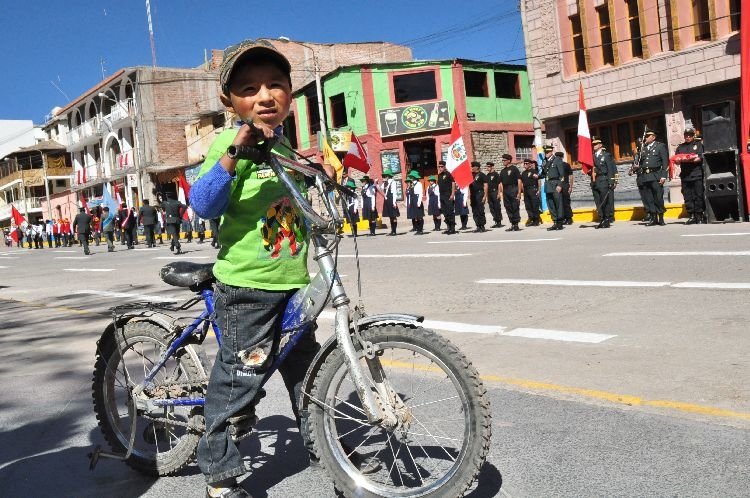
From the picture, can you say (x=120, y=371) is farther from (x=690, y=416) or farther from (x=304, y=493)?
(x=690, y=416)

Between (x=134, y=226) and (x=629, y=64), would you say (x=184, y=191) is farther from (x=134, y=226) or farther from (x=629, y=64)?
(x=629, y=64)

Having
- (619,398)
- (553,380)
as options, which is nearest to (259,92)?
(619,398)

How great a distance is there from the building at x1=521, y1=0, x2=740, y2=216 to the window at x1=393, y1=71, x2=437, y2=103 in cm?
904

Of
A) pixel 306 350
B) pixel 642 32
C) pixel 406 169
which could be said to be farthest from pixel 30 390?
pixel 406 169

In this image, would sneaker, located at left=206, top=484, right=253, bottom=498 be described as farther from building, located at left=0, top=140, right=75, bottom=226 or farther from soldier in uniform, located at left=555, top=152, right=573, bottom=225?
building, located at left=0, top=140, right=75, bottom=226

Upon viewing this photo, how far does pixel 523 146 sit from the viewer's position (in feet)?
126

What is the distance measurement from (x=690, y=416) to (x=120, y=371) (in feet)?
9.14

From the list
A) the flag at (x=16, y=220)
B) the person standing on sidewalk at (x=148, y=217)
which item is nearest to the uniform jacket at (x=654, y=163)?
the person standing on sidewalk at (x=148, y=217)

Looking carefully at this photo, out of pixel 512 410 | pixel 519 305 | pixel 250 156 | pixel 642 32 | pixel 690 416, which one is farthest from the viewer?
pixel 642 32

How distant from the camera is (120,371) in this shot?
11.8 ft

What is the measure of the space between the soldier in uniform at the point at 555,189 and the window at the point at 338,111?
21268 millimetres

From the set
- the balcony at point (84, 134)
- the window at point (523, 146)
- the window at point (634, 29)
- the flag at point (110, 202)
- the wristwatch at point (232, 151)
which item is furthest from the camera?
the balcony at point (84, 134)

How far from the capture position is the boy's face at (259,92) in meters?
2.74

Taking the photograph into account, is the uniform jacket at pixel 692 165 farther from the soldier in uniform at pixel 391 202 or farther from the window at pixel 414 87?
the window at pixel 414 87
